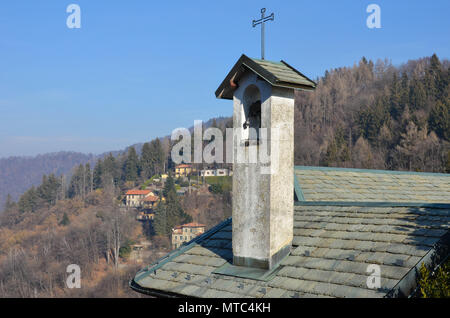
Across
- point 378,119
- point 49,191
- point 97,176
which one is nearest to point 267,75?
point 378,119

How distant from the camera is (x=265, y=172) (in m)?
7.24

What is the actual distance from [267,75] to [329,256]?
2932 millimetres

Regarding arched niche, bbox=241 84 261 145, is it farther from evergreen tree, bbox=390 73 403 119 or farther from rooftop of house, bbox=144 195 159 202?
rooftop of house, bbox=144 195 159 202

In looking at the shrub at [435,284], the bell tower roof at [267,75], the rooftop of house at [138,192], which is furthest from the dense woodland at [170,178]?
the shrub at [435,284]

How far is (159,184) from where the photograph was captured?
115m

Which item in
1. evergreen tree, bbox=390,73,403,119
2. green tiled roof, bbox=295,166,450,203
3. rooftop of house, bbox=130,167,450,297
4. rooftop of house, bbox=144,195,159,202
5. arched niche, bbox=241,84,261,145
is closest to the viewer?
rooftop of house, bbox=130,167,450,297

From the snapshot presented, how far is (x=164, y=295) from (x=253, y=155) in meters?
2.64

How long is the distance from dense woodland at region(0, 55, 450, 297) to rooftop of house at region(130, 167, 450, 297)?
5666cm

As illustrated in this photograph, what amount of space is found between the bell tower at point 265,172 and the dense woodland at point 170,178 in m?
57.1

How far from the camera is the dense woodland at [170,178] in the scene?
7738 cm

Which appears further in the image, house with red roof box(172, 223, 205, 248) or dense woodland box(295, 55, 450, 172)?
house with red roof box(172, 223, 205, 248)

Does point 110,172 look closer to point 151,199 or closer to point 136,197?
point 136,197

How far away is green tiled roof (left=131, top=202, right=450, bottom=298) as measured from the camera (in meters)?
6.12

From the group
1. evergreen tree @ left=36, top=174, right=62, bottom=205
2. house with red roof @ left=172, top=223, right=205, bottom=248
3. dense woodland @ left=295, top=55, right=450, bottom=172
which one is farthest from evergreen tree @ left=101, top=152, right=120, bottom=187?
dense woodland @ left=295, top=55, right=450, bottom=172
